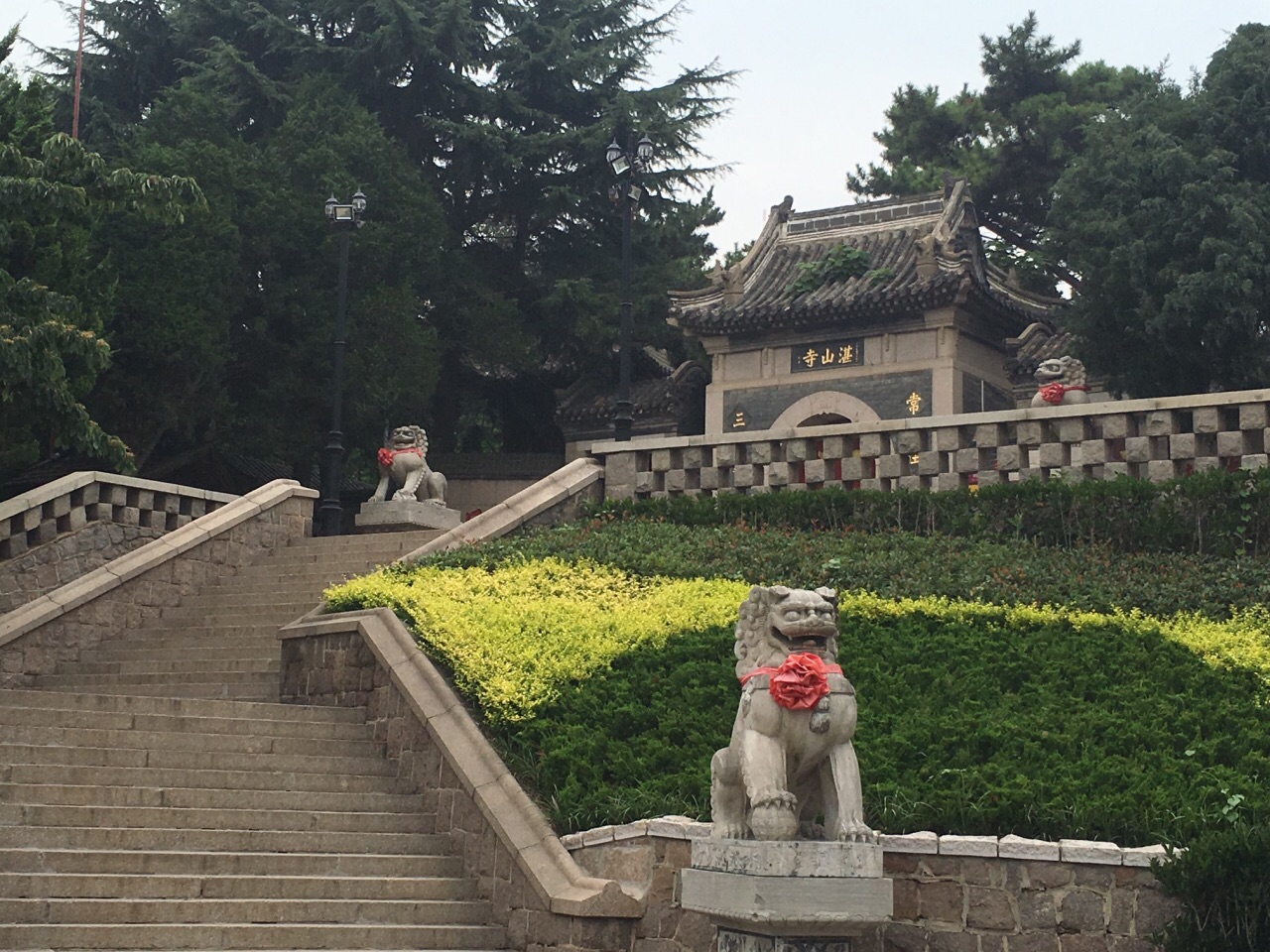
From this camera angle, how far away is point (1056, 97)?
34031 millimetres

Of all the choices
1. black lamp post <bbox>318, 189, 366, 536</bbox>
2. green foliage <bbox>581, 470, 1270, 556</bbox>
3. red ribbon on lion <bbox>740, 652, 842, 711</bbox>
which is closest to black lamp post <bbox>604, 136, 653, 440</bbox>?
green foliage <bbox>581, 470, 1270, 556</bbox>

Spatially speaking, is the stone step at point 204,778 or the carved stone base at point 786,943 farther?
the stone step at point 204,778

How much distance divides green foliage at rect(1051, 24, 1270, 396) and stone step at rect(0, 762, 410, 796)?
48.0 ft

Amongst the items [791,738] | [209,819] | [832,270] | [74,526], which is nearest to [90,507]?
[74,526]

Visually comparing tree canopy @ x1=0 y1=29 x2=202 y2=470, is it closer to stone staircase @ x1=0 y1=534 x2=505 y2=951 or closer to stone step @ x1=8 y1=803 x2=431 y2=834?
stone staircase @ x1=0 y1=534 x2=505 y2=951

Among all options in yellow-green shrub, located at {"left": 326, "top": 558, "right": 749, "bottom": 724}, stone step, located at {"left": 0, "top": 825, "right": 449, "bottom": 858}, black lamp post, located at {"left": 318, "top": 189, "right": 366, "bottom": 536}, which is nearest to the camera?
stone step, located at {"left": 0, "top": 825, "right": 449, "bottom": 858}

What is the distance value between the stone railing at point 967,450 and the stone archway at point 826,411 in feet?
28.5

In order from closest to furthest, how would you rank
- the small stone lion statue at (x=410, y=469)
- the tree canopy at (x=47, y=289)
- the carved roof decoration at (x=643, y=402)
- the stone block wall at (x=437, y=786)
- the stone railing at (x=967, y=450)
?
the stone block wall at (x=437, y=786) → the tree canopy at (x=47, y=289) → the stone railing at (x=967, y=450) → the small stone lion statue at (x=410, y=469) → the carved roof decoration at (x=643, y=402)

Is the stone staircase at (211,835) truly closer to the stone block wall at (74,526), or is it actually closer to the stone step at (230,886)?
the stone step at (230,886)

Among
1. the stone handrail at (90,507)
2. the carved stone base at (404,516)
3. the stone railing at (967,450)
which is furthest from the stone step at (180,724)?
the stone railing at (967,450)

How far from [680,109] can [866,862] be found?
27337 millimetres

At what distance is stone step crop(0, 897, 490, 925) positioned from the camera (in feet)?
31.0

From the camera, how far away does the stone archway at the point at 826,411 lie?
28281 millimetres

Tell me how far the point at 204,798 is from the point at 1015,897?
5.64m
